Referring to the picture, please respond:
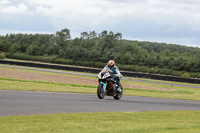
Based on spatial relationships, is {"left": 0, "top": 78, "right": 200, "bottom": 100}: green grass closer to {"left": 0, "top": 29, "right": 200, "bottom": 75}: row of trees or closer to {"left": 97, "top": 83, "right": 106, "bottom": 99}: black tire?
{"left": 97, "top": 83, "right": 106, "bottom": 99}: black tire

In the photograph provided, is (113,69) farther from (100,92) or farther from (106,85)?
(100,92)

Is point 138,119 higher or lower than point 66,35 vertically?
lower

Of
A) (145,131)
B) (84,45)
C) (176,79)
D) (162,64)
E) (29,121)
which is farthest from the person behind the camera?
(84,45)

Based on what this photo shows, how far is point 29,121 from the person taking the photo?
372 inches

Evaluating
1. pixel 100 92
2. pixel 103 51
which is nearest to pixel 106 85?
pixel 100 92

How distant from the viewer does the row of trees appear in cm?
7738

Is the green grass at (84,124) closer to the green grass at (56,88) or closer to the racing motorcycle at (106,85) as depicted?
the racing motorcycle at (106,85)

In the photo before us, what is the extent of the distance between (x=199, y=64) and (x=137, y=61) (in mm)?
16747

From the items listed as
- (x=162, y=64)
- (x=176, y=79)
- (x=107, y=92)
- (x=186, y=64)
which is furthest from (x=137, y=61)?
(x=107, y=92)

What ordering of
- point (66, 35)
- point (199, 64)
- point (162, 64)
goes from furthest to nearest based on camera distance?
point (66, 35), point (162, 64), point (199, 64)

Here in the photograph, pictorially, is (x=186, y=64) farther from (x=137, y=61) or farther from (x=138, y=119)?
(x=138, y=119)

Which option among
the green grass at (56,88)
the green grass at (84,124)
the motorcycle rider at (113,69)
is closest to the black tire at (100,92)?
the motorcycle rider at (113,69)

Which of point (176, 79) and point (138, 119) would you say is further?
point (176, 79)

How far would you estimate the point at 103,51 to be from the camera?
92938 mm
